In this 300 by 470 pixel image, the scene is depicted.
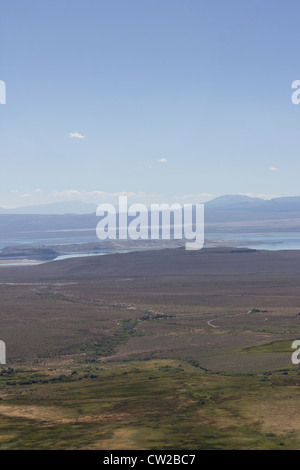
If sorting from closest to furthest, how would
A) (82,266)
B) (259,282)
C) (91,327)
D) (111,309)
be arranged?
(91,327) < (111,309) < (259,282) < (82,266)

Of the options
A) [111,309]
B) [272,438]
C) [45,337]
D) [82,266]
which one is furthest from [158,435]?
[82,266]

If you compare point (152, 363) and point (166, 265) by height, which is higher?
point (166, 265)

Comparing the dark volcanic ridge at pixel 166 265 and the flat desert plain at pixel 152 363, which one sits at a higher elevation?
the dark volcanic ridge at pixel 166 265

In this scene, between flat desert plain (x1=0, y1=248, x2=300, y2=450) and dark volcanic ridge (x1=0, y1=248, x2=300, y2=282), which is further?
dark volcanic ridge (x1=0, y1=248, x2=300, y2=282)

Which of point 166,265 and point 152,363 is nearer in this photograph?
point 152,363

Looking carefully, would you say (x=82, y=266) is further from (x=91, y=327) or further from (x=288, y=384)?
(x=288, y=384)

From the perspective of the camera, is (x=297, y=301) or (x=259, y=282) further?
(x=259, y=282)

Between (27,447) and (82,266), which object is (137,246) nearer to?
(82,266)

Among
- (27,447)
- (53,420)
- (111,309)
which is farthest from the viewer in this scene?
(111,309)

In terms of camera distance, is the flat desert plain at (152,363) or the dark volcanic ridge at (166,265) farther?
the dark volcanic ridge at (166,265)

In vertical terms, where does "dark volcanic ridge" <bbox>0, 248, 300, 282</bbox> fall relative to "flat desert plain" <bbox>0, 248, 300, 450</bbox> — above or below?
above
